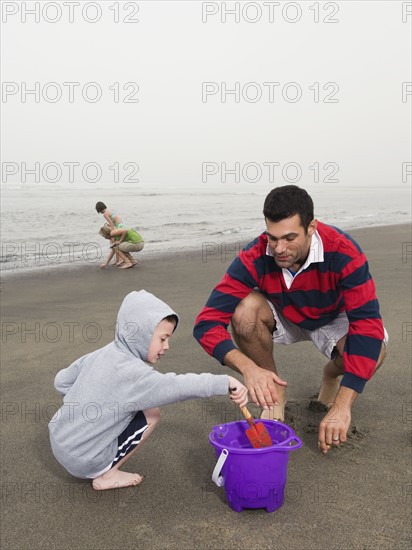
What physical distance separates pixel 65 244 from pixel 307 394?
9584 millimetres

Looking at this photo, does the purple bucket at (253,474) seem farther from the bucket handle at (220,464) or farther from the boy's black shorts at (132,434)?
the boy's black shorts at (132,434)

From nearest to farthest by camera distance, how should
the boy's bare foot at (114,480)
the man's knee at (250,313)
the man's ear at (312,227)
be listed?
the boy's bare foot at (114,480) → the man's ear at (312,227) → the man's knee at (250,313)

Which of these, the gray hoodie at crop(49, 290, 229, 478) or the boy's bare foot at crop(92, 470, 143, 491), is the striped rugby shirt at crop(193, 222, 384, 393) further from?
the boy's bare foot at crop(92, 470, 143, 491)

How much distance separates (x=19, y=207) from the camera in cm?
2289

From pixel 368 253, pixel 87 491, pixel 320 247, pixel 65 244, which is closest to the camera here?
pixel 87 491

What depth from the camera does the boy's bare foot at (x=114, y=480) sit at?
8.13 feet

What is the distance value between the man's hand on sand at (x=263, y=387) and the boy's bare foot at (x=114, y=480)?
0.60 metres

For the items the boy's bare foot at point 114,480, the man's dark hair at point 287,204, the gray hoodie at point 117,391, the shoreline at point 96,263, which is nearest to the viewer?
the gray hoodie at point 117,391

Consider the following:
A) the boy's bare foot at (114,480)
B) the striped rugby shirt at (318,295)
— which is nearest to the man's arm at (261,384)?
the striped rugby shirt at (318,295)

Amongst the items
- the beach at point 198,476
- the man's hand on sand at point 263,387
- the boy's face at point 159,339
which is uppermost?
the boy's face at point 159,339

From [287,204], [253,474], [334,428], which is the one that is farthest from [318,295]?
[253,474]

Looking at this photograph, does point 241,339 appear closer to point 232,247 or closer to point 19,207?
point 232,247

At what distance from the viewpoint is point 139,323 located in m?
2.35

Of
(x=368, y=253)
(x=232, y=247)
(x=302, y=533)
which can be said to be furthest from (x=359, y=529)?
(x=232, y=247)
